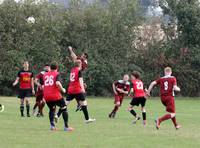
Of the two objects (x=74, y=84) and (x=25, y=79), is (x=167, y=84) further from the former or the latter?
(x=25, y=79)

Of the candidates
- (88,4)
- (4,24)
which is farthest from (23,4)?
(88,4)

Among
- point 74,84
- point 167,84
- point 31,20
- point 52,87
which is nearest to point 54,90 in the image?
point 52,87

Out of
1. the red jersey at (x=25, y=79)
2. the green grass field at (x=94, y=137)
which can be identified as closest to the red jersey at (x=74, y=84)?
the green grass field at (x=94, y=137)

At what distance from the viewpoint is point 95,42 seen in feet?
174

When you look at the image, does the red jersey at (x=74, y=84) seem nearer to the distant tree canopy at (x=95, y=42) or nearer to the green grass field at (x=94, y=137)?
the green grass field at (x=94, y=137)

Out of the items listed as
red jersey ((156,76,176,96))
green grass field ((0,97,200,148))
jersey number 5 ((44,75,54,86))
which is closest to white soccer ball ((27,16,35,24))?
green grass field ((0,97,200,148))

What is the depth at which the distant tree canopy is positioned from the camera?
1977 inches

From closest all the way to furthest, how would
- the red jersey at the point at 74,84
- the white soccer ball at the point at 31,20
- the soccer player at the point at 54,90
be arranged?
the soccer player at the point at 54,90 < the red jersey at the point at 74,84 < the white soccer ball at the point at 31,20

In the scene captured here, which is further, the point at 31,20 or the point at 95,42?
the point at 95,42

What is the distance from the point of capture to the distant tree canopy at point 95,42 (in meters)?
50.2

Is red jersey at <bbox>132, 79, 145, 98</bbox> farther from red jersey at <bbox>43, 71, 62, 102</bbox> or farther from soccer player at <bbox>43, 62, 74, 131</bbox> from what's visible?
red jersey at <bbox>43, 71, 62, 102</bbox>

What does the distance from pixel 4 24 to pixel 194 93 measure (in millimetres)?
17529

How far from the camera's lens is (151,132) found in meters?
17.7

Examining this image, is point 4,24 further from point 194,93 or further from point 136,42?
point 194,93
